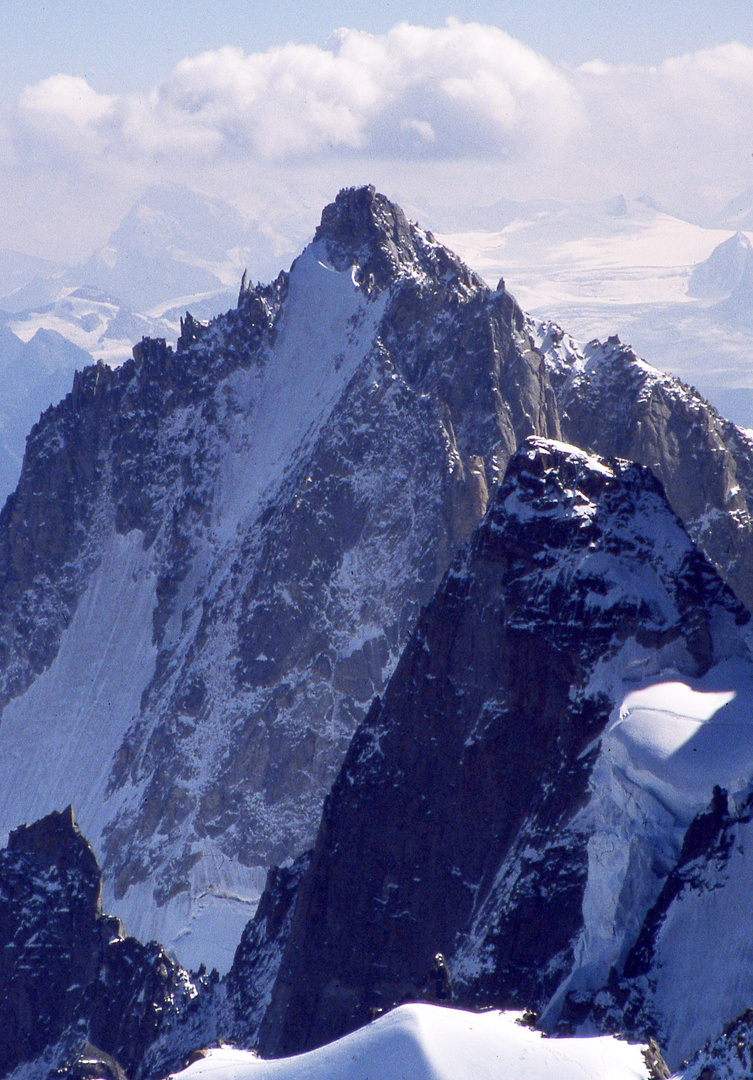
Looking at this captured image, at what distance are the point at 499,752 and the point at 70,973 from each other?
52634mm

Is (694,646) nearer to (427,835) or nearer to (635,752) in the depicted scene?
(635,752)

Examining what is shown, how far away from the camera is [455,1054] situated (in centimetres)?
5422

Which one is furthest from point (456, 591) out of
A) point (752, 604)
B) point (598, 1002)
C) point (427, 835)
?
point (752, 604)

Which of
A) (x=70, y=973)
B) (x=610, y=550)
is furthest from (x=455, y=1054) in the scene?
(x=70, y=973)

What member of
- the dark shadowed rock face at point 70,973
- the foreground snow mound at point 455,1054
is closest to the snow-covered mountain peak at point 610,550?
the foreground snow mound at point 455,1054

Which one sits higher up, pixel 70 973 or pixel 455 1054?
pixel 455 1054

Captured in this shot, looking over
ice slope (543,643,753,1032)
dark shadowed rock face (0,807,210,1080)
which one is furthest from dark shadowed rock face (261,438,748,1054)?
dark shadowed rock face (0,807,210,1080)

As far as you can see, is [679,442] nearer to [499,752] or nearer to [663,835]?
[499,752]

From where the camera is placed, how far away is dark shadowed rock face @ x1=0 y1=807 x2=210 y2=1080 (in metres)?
107

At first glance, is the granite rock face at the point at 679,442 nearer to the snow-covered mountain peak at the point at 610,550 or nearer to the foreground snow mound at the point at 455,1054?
the snow-covered mountain peak at the point at 610,550

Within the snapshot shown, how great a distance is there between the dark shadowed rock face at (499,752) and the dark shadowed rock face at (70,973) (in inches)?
599

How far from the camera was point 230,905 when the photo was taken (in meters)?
170

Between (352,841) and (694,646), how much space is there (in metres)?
29.0

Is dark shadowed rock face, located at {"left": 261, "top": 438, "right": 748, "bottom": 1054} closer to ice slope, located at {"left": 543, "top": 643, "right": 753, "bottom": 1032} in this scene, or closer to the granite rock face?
ice slope, located at {"left": 543, "top": 643, "right": 753, "bottom": 1032}
